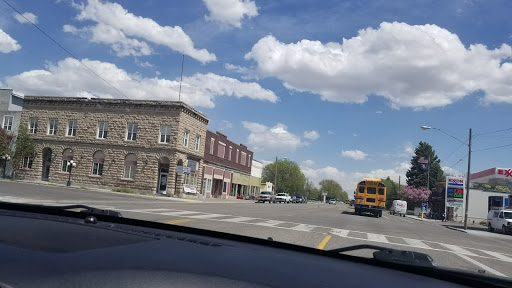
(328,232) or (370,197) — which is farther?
(370,197)

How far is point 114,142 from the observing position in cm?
4309

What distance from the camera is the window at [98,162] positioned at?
141 feet

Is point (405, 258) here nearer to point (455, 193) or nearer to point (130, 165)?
point (130, 165)

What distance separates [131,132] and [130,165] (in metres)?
3.61

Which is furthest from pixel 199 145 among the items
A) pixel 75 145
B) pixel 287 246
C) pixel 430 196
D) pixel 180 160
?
pixel 430 196

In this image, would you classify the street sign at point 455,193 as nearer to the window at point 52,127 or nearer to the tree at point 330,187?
the window at point 52,127

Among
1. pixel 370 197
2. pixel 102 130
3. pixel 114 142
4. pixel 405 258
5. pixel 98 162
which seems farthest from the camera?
pixel 102 130

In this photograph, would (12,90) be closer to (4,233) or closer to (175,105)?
(175,105)

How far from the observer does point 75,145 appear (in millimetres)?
44031

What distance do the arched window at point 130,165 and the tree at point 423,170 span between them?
7072 cm

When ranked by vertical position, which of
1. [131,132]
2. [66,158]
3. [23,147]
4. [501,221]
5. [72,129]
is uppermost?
[131,132]

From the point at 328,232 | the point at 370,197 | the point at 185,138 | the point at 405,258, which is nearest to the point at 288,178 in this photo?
the point at 185,138

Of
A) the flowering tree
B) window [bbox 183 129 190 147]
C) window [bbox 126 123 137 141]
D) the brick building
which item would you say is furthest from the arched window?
the flowering tree

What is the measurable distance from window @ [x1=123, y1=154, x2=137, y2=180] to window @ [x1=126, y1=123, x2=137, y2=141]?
75.9 inches
